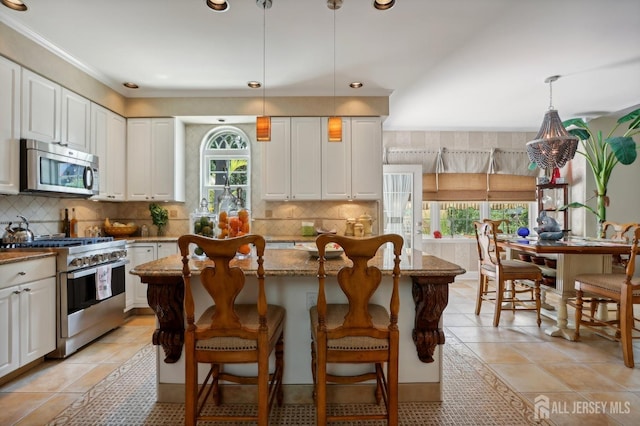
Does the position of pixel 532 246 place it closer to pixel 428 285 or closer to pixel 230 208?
pixel 428 285

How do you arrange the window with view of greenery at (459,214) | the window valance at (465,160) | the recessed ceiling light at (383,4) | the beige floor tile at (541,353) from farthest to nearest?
the window with view of greenery at (459,214) → the window valance at (465,160) → the beige floor tile at (541,353) → the recessed ceiling light at (383,4)

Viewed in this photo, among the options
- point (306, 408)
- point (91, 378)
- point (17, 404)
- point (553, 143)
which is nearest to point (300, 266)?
point (306, 408)

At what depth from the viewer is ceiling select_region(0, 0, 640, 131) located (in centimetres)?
266

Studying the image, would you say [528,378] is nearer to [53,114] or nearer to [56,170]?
[56,170]

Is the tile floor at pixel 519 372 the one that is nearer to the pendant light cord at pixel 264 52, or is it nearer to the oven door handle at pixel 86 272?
the oven door handle at pixel 86 272

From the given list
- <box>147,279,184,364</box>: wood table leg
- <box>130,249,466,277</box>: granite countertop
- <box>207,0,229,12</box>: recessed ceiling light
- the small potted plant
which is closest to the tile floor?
<box>147,279,184,364</box>: wood table leg

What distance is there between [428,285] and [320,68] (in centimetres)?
276

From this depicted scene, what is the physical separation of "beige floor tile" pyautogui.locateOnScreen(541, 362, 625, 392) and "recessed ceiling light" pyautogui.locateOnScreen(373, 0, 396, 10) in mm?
3025

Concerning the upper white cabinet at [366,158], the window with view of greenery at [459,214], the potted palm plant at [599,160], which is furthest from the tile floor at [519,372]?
the window with view of greenery at [459,214]

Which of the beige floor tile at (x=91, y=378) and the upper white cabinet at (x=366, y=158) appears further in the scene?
the upper white cabinet at (x=366, y=158)

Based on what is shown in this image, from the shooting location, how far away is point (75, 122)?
354cm

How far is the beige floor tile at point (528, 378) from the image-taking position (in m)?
2.32

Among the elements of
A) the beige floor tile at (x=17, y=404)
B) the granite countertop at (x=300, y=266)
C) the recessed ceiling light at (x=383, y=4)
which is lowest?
the beige floor tile at (x=17, y=404)

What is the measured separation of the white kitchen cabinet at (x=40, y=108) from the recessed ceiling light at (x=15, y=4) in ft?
Result: 1.72
